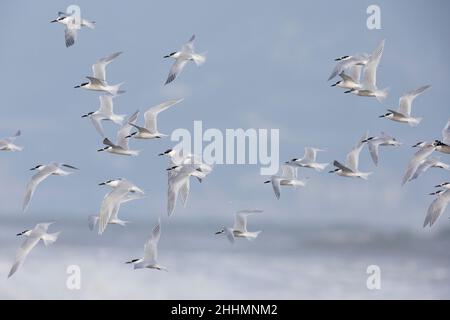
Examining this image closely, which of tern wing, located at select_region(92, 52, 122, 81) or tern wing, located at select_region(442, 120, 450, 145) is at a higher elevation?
tern wing, located at select_region(92, 52, 122, 81)

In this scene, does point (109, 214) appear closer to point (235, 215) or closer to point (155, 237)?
point (155, 237)

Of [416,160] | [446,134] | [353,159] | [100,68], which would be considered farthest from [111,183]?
[446,134]

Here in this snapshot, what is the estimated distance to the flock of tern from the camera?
12827 mm

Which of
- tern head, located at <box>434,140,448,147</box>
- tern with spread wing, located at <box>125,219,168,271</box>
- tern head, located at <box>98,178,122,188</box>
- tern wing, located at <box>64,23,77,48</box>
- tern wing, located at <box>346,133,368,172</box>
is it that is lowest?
tern with spread wing, located at <box>125,219,168,271</box>

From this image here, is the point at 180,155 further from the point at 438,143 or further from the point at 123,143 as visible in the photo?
the point at 438,143

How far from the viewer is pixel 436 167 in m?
13.5

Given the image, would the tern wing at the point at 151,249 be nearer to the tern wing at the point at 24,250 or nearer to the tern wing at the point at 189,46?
the tern wing at the point at 24,250

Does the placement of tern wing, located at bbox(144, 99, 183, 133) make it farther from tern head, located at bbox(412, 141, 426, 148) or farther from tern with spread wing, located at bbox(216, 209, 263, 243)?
tern head, located at bbox(412, 141, 426, 148)

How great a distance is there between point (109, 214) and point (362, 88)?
3.94 m

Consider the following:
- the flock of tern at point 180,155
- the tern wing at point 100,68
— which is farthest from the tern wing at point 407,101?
the tern wing at point 100,68

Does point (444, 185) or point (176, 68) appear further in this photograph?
point (176, 68)

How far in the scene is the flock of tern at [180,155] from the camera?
12.8 meters

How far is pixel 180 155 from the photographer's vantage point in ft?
45.0

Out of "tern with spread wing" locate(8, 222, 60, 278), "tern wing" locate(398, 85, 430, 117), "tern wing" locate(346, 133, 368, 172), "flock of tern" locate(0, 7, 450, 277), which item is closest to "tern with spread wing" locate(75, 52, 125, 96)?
"flock of tern" locate(0, 7, 450, 277)
